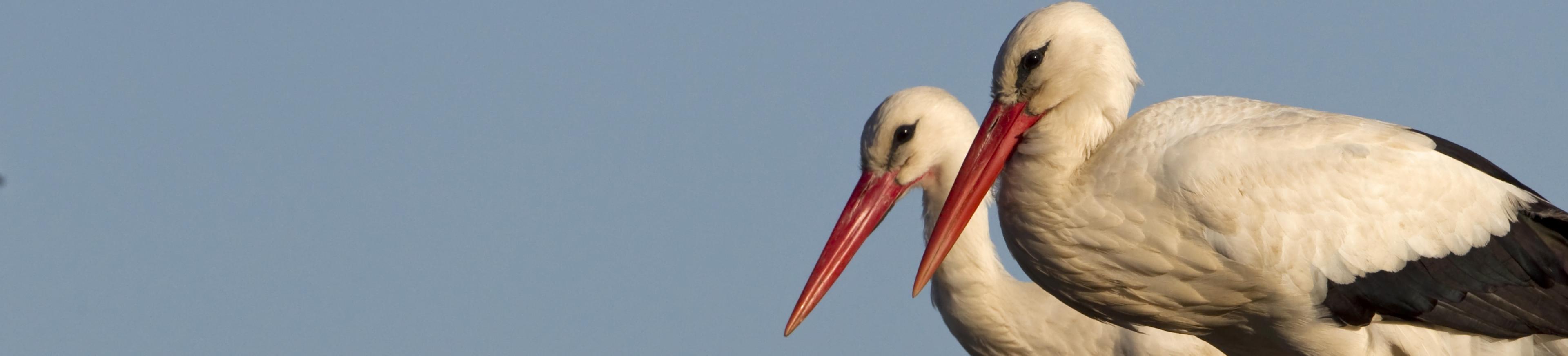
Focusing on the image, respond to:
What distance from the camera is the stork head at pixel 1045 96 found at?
17.4ft

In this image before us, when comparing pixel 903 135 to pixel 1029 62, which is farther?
pixel 903 135

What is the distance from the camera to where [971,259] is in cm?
694

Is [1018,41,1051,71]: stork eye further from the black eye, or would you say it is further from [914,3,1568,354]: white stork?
the black eye

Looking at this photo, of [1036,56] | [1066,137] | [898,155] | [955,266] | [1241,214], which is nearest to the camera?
[1241,214]

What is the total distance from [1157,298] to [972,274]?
179 cm

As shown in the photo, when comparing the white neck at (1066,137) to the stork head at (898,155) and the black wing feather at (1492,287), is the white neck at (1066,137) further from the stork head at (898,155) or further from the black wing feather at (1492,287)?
the stork head at (898,155)

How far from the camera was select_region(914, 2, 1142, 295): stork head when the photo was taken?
5289mm

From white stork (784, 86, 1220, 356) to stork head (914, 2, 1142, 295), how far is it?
95 cm

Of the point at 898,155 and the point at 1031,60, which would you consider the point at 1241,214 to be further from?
the point at 898,155

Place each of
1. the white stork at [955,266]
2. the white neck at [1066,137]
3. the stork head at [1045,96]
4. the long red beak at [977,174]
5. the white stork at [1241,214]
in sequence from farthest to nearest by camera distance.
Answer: the white stork at [955,266] < the long red beak at [977,174] < the stork head at [1045,96] < the white neck at [1066,137] < the white stork at [1241,214]

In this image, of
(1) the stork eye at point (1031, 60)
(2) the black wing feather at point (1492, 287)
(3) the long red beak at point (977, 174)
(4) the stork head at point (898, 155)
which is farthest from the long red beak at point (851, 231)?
(2) the black wing feather at point (1492, 287)

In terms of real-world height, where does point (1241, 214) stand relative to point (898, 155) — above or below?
below

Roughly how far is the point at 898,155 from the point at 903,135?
9cm

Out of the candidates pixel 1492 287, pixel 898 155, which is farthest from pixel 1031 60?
pixel 898 155
